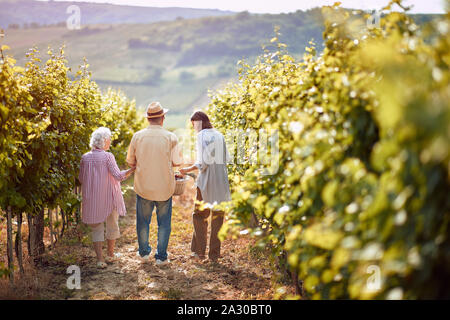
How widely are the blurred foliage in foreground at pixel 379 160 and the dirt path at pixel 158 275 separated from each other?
7.09 feet

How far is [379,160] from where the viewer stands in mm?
1645

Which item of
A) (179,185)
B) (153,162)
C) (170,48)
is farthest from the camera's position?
(170,48)

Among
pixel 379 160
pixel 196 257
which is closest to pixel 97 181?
pixel 196 257

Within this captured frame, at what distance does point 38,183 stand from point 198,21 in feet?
395

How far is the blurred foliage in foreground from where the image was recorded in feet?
4.95

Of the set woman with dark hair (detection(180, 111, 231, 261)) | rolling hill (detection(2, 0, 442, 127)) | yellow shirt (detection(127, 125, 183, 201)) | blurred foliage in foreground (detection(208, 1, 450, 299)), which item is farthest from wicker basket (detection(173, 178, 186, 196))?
rolling hill (detection(2, 0, 442, 127))

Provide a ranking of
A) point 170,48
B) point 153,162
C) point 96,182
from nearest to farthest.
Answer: point 96,182 → point 153,162 → point 170,48

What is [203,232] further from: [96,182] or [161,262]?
[96,182]

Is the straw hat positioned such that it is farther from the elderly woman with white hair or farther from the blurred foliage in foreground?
the blurred foliage in foreground

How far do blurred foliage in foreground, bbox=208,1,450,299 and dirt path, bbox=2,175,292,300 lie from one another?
7.09 ft

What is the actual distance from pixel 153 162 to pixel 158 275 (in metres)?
1.43

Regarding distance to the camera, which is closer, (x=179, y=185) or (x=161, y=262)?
(x=161, y=262)

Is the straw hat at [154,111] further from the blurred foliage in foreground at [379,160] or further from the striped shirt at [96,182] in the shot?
the blurred foliage in foreground at [379,160]
